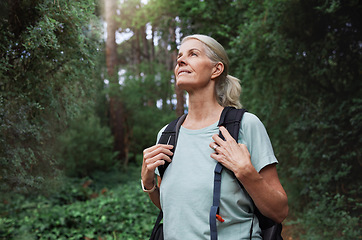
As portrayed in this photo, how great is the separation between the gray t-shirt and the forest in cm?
205

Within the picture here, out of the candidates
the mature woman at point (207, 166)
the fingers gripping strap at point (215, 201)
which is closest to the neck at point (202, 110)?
the mature woman at point (207, 166)

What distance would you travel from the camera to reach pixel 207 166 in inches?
75.4

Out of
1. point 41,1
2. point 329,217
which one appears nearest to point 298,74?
point 329,217

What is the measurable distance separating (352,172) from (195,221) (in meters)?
5.29

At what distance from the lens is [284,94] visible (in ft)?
25.4

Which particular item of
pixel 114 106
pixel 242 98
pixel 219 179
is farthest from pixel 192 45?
pixel 114 106

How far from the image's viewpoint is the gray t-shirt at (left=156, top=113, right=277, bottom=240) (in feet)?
5.90

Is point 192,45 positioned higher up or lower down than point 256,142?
higher up

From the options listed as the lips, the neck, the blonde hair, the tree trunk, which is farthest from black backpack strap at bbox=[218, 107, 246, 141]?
the tree trunk

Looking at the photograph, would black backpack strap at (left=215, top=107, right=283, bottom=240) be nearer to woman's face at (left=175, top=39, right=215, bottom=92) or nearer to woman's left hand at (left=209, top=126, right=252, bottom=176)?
woman's left hand at (left=209, top=126, right=252, bottom=176)

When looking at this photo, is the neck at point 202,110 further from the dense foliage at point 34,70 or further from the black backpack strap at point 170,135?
the dense foliage at point 34,70

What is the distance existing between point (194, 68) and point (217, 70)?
6.8 inches

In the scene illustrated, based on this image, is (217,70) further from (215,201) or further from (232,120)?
(215,201)

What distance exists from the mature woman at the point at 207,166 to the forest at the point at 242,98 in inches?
70.5
